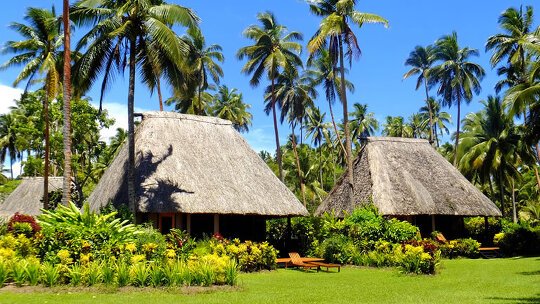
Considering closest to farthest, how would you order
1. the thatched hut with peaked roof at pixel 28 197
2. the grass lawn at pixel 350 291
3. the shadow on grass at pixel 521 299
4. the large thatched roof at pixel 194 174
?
1. the shadow on grass at pixel 521 299
2. the grass lawn at pixel 350 291
3. the large thatched roof at pixel 194 174
4. the thatched hut with peaked roof at pixel 28 197

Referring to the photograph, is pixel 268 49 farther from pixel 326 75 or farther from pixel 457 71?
pixel 457 71

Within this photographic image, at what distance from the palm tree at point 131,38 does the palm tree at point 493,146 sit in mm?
21480

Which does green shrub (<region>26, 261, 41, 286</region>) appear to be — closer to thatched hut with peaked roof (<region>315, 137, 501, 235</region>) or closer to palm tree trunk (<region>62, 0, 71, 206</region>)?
palm tree trunk (<region>62, 0, 71, 206</region>)

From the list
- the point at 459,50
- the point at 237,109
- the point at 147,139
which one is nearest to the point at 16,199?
the point at 237,109

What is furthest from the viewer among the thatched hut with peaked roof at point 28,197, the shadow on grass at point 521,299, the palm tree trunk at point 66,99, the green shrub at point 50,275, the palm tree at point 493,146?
the thatched hut with peaked roof at point 28,197

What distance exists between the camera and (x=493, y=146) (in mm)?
33469

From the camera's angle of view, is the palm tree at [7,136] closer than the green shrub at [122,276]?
No

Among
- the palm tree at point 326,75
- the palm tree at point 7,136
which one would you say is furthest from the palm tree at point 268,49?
the palm tree at point 7,136

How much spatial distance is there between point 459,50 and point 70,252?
3361cm

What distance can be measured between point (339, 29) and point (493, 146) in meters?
15.1

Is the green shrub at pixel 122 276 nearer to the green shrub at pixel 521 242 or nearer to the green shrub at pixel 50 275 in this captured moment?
the green shrub at pixel 50 275

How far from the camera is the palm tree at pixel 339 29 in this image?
24484 millimetres

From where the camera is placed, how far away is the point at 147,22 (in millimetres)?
18016

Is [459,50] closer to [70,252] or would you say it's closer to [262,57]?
[262,57]
